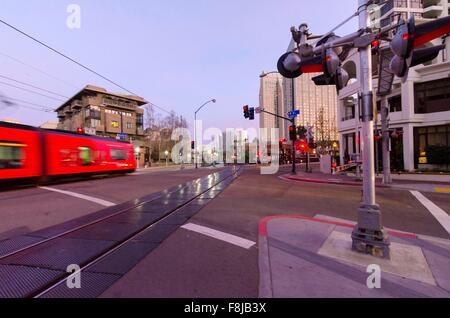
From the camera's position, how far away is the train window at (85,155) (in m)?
16.4

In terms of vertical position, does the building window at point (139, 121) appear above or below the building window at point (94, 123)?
above

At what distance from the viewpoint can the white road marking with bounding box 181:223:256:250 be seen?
4.73 m

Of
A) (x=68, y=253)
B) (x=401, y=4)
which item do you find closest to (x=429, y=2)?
(x=401, y=4)

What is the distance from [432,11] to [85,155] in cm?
4166

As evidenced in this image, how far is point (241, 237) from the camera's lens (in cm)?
509

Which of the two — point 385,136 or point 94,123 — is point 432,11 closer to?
point 385,136

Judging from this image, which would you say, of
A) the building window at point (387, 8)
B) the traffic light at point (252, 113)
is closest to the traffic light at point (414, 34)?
the traffic light at point (252, 113)

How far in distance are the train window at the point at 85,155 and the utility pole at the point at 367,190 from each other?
16798mm

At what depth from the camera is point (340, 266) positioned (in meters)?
3.71

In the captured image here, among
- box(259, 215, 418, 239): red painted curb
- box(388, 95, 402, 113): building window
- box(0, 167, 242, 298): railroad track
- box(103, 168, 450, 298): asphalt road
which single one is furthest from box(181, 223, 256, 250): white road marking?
box(388, 95, 402, 113): building window

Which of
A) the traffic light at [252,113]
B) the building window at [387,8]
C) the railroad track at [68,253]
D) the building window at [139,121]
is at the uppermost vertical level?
the building window at [387,8]

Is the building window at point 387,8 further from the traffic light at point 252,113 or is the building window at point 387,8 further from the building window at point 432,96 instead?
the traffic light at point 252,113
